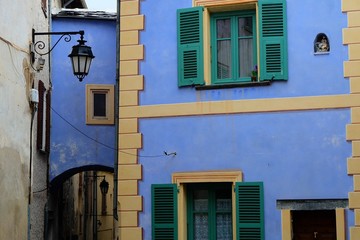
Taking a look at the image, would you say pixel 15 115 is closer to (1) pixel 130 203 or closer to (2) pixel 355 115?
(1) pixel 130 203

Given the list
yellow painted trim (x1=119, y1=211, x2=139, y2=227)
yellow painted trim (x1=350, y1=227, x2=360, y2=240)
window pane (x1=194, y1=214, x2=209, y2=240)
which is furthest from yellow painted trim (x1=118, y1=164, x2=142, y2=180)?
yellow painted trim (x1=350, y1=227, x2=360, y2=240)

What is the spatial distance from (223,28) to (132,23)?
161 cm

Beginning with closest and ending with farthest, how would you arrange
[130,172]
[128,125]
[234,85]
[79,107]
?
1. [234,85]
2. [130,172]
3. [128,125]
4. [79,107]

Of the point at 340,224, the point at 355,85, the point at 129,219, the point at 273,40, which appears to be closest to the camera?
the point at 340,224

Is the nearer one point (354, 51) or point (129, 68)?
point (354, 51)

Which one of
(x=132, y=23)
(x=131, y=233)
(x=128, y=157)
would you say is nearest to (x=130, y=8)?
(x=132, y=23)

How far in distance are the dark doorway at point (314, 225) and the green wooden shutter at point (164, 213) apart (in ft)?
6.58

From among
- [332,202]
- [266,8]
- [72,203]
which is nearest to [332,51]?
[266,8]

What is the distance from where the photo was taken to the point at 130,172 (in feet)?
46.0

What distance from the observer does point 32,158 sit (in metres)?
15.2

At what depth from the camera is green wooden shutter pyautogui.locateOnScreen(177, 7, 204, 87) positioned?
1386 cm

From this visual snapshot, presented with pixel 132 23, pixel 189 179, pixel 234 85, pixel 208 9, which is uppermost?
pixel 208 9

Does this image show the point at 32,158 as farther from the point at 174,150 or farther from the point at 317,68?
the point at 317,68

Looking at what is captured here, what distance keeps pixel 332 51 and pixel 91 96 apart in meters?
5.63
